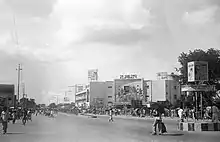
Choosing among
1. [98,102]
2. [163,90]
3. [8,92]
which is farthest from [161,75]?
[8,92]

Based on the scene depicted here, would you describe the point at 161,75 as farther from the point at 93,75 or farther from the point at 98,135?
the point at 98,135

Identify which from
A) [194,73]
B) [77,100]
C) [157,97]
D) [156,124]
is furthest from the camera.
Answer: [77,100]

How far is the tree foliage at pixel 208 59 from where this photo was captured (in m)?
52.1

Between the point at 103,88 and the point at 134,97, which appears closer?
the point at 134,97

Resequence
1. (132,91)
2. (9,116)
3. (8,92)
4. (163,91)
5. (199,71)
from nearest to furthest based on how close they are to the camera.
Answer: (199,71) → (9,116) → (8,92) → (132,91) → (163,91)

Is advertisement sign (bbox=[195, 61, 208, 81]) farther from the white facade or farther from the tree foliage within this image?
the white facade

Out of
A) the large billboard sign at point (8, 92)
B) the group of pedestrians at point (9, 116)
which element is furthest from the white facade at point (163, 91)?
the group of pedestrians at point (9, 116)

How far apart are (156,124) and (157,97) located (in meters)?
98.4

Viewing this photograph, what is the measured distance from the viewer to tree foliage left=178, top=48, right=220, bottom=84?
171 ft

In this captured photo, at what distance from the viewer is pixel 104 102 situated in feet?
493

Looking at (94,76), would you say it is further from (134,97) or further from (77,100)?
(134,97)

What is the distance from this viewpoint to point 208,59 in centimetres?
5231

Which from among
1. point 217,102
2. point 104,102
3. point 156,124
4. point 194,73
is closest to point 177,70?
point 217,102

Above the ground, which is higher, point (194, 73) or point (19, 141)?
point (194, 73)
